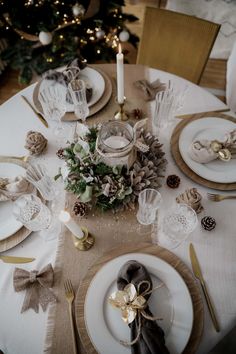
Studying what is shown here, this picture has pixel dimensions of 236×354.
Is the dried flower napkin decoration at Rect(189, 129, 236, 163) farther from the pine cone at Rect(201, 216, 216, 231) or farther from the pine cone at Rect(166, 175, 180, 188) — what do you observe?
the pine cone at Rect(201, 216, 216, 231)

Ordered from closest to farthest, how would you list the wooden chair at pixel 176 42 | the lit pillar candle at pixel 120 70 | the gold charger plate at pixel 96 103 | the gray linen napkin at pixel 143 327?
the gray linen napkin at pixel 143 327 < the lit pillar candle at pixel 120 70 < the gold charger plate at pixel 96 103 < the wooden chair at pixel 176 42

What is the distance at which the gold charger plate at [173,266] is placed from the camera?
26.8 inches

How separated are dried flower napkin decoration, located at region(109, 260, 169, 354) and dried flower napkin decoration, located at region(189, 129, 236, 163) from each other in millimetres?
420

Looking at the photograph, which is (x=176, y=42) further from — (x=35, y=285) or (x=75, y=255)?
(x=35, y=285)

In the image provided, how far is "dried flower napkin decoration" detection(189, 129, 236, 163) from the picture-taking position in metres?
0.92

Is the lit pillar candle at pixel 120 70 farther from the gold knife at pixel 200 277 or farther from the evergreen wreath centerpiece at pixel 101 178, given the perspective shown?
the gold knife at pixel 200 277

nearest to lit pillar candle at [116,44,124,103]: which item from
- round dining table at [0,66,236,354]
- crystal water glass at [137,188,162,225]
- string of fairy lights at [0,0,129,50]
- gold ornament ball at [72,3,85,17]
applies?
round dining table at [0,66,236,354]

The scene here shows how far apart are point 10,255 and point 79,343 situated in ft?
1.01

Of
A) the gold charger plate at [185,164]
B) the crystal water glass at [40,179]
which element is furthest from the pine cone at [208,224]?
the crystal water glass at [40,179]

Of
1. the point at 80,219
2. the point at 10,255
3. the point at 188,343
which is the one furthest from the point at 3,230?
the point at 188,343

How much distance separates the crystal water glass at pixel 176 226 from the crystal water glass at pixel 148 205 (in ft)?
0.14

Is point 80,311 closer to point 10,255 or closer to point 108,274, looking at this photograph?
point 108,274

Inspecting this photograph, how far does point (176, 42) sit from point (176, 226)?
39.2 inches

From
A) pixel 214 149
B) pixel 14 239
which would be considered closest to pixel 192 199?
pixel 214 149
